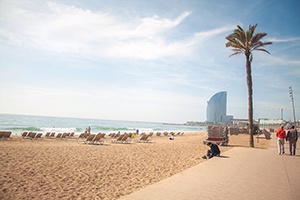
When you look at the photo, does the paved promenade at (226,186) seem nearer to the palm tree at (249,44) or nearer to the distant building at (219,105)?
the palm tree at (249,44)

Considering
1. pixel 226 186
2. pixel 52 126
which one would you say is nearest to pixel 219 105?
pixel 52 126

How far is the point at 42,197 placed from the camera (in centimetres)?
455

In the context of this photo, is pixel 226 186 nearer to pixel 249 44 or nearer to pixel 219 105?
pixel 249 44

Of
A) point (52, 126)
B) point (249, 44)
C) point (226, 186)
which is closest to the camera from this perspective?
point (226, 186)

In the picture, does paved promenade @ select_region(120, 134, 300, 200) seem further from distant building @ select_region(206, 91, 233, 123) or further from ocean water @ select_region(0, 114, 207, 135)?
distant building @ select_region(206, 91, 233, 123)

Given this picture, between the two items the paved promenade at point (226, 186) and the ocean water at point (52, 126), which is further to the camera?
the ocean water at point (52, 126)

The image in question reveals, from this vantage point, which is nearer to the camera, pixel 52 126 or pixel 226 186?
pixel 226 186

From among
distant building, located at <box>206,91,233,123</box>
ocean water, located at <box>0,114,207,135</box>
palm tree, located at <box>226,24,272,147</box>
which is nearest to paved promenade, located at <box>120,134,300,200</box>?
palm tree, located at <box>226,24,272,147</box>

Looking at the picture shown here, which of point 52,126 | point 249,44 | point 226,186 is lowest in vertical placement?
point 52,126

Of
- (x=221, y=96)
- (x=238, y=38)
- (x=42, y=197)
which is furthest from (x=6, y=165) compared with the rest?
(x=221, y=96)

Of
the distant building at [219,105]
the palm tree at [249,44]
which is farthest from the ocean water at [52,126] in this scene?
the distant building at [219,105]

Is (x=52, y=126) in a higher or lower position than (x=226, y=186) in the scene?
lower

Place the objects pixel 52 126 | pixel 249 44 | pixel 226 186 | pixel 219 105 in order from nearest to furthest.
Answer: pixel 226 186, pixel 249 44, pixel 52 126, pixel 219 105

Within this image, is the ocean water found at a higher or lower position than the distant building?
lower
